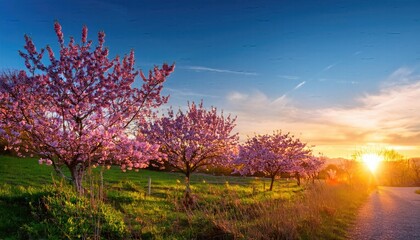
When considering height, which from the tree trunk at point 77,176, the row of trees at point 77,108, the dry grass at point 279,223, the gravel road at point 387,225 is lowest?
the gravel road at point 387,225

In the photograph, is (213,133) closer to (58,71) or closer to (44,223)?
(58,71)

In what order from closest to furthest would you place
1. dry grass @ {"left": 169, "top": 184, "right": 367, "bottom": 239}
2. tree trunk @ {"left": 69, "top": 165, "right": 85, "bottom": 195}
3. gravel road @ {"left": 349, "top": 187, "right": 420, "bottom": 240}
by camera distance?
dry grass @ {"left": 169, "top": 184, "right": 367, "bottom": 239}
gravel road @ {"left": 349, "top": 187, "right": 420, "bottom": 240}
tree trunk @ {"left": 69, "top": 165, "right": 85, "bottom": 195}

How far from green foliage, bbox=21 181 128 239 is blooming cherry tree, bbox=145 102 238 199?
9.07m

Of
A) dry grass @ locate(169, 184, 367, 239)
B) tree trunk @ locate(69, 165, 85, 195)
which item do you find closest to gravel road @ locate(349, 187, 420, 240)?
dry grass @ locate(169, 184, 367, 239)

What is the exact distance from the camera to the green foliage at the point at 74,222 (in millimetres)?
8758

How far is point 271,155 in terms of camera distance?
93.7 ft

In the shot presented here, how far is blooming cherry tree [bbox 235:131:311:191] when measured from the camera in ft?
95.1

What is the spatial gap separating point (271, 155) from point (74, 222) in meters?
21.6

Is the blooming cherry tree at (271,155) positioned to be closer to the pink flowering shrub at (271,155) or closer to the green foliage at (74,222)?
the pink flowering shrub at (271,155)

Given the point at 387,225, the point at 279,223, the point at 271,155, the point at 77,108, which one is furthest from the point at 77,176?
the point at 271,155

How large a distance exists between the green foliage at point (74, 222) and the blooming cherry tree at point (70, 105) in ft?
5.25

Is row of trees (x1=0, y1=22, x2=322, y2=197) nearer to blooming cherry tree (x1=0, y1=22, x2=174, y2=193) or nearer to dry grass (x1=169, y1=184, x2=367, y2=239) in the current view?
blooming cherry tree (x1=0, y1=22, x2=174, y2=193)

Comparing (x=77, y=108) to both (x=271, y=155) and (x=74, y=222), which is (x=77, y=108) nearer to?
(x=74, y=222)

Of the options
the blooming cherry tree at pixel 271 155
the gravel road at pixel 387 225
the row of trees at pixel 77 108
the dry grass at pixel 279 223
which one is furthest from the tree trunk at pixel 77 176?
the blooming cherry tree at pixel 271 155
